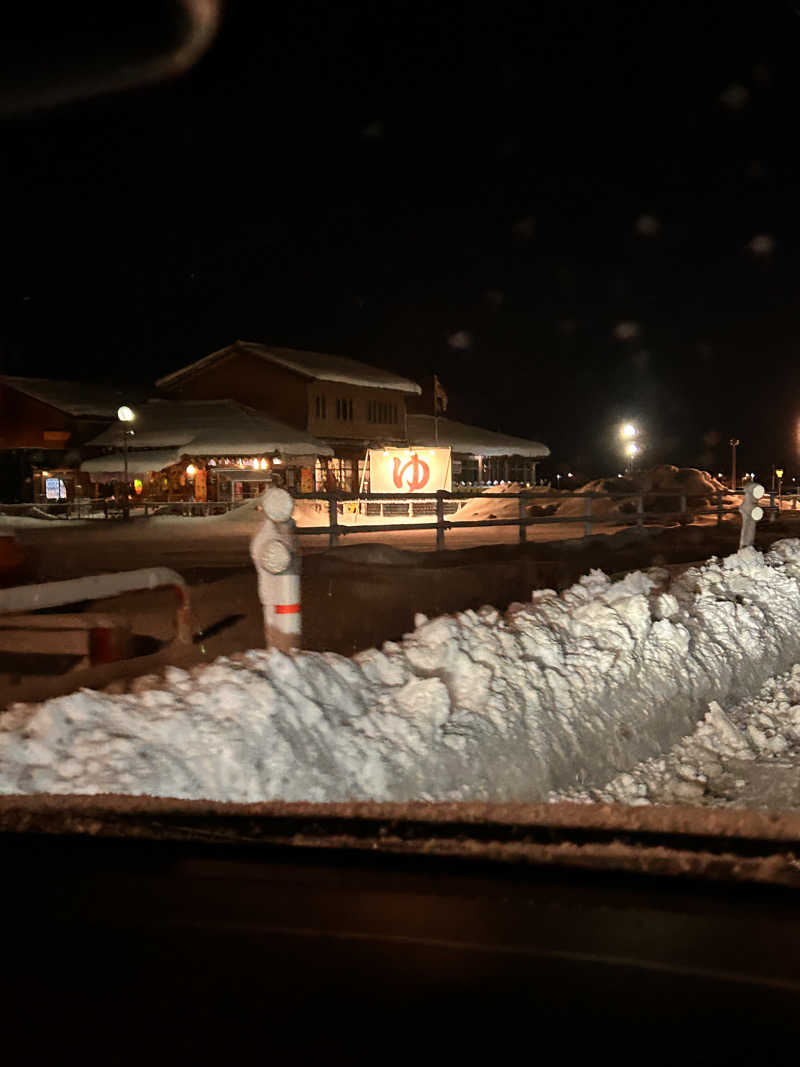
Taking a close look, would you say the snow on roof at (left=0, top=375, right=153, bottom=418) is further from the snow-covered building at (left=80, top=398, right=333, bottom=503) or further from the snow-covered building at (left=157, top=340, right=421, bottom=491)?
the snow-covered building at (left=157, top=340, right=421, bottom=491)

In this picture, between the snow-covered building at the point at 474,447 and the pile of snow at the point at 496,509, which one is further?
the snow-covered building at the point at 474,447

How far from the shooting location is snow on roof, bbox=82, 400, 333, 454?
125ft

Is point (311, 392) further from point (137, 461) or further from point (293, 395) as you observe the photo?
point (137, 461)

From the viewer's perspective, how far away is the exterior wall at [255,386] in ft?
144

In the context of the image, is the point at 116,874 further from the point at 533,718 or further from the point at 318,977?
the point at 533,718

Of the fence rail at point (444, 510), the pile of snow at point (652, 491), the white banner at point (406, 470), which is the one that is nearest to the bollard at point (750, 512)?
the fence rail at point (444, 510)

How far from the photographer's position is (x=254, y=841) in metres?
4.12

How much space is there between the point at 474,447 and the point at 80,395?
2068 cm

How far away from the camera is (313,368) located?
144 ft

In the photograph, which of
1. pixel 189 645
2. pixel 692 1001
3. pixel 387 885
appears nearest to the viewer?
pixel 692 1001

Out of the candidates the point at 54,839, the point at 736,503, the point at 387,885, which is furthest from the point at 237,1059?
the point at 736,503

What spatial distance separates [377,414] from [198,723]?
42907 mm

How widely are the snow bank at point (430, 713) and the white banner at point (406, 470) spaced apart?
13.0m

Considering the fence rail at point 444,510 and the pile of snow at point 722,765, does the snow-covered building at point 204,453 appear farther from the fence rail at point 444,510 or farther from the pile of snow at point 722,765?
the pile of snow at point 722,765
